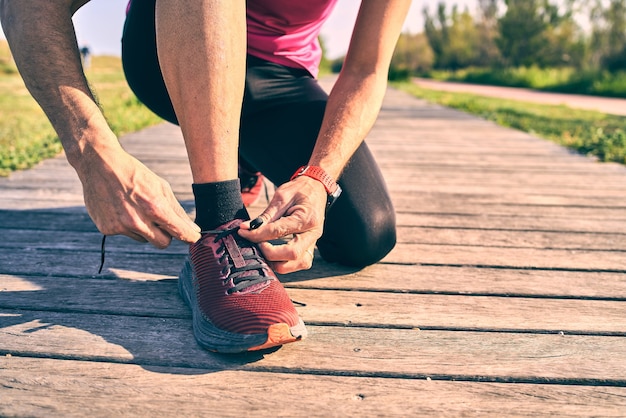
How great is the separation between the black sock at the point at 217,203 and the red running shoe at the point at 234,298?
0.07 ft

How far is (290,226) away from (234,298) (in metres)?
0.21

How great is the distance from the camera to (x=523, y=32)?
30109mm

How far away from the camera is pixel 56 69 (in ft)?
4.28

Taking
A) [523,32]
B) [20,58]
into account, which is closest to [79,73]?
[20,58]

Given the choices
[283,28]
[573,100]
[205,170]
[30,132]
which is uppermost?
[283,28]

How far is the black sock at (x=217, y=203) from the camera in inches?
52.4

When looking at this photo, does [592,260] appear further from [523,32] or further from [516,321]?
[523,32]

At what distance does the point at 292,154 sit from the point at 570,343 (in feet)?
3.20

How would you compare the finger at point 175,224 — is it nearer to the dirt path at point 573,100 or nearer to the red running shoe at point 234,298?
the red running shoe at point 234,298

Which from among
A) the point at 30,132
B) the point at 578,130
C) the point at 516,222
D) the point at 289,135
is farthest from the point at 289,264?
the point at 578,130

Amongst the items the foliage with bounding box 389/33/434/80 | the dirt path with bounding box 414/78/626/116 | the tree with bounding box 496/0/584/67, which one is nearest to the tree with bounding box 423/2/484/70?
the foliage with bounding box 389/33/434/80

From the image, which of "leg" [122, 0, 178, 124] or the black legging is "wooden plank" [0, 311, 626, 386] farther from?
"leg" [122, 0, 178, 124]

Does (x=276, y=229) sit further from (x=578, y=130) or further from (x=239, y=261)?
(x=578, y=130)

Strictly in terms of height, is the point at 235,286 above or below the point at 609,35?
below
